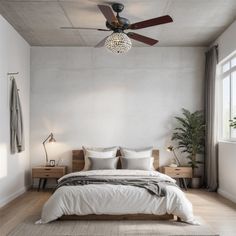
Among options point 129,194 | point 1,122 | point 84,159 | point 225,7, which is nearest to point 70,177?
point 129,194

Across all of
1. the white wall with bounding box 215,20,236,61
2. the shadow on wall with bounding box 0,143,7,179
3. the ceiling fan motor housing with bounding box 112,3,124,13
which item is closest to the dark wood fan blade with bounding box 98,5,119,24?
the ceiling fan motor housing with bounding box 112,3,124,13

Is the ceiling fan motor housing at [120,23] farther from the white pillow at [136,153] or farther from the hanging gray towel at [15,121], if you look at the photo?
the white pillow at [136,153]

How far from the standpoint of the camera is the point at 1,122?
223 inches

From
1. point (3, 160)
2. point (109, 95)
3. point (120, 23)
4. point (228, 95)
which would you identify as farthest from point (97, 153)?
point (120, 23)

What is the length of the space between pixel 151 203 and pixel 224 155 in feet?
8.06

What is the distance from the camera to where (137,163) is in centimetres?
650

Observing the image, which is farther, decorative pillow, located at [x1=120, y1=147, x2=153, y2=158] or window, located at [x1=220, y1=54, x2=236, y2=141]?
decorative pillow, located at [x1=120, y1=147, x2=153, y2=158]

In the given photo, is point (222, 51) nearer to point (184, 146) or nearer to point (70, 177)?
point (184, 146)

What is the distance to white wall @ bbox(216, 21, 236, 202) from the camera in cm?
599

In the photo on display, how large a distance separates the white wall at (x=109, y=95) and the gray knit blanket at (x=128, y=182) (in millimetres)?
2237

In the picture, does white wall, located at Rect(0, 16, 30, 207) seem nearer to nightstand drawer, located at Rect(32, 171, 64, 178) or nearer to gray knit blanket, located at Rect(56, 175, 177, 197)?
nightstand drawer, located at Rect(32, 171, 64, 178)

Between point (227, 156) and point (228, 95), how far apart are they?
48.4 inches

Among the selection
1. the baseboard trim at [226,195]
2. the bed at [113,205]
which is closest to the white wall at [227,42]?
the baseboard trim at [226,195]

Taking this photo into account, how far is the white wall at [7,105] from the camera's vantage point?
18.8 ft
